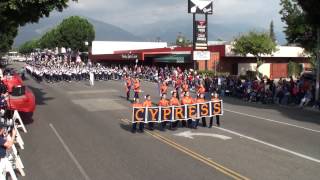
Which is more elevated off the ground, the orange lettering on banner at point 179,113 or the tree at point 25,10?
the tree at point 25,10

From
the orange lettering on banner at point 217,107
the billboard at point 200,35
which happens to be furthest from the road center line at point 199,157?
the billboard at point 200,35

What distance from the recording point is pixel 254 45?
60.8 metres

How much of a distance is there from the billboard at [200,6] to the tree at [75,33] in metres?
80.3

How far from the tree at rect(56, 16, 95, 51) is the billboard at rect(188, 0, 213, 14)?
8032 cm

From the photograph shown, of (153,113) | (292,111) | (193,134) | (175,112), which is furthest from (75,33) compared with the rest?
(193,134)

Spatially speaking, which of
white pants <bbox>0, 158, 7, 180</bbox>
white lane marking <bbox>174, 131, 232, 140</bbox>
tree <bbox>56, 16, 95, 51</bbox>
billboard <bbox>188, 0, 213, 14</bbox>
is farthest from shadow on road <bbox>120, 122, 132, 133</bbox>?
tree <bbox>56, 16, 95, 51</bbox>

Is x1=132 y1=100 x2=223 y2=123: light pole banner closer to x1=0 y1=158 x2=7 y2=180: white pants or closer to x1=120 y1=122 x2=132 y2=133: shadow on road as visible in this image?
x1=120 y1=122 x2=132 y2=133: shadow on road

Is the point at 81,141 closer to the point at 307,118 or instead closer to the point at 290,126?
the point at 290,126

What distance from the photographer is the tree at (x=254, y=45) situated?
198 ft

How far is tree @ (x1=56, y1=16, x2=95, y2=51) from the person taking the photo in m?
124

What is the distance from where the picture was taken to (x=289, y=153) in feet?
49.4

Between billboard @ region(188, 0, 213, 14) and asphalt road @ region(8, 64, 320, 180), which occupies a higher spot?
billboard @ region(188, 0, 213, 14)

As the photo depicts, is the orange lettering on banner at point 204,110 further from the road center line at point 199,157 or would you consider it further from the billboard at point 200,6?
the billboard at point 200,6

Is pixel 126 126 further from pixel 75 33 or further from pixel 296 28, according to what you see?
pixel 75 33
